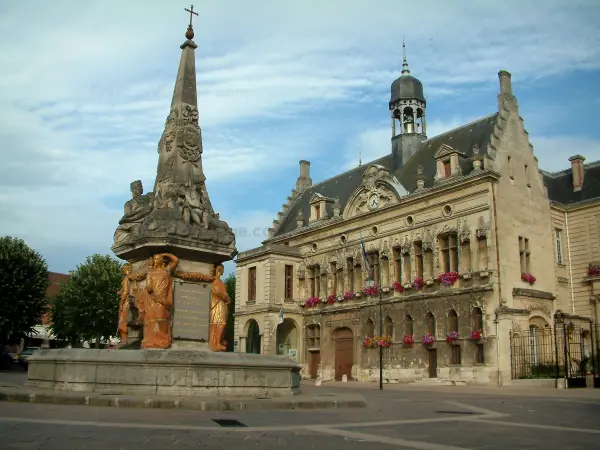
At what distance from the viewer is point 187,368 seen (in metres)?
12.7

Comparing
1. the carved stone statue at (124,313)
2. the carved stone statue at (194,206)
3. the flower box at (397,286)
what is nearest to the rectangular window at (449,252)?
the flower box at (397,286)

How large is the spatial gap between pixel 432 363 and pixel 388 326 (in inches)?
170

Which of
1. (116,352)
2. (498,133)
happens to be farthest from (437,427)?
(498,133)

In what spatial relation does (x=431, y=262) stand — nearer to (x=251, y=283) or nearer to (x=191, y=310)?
(x=251, y=283)

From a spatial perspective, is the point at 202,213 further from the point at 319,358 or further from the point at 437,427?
the point at 319,358

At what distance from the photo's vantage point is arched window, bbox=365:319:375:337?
39.9 meters

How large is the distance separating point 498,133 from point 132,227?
26.0m

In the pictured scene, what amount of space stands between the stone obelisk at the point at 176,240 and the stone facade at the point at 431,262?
2084 cm

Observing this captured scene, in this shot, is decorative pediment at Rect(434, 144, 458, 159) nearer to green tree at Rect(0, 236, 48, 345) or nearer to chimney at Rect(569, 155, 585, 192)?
chimney at Rect(569, 155, 585, 192)

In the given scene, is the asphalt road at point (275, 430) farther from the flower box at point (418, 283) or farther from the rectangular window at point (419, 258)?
the rectangular window at point (419, 258)

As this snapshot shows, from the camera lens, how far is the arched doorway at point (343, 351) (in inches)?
1645

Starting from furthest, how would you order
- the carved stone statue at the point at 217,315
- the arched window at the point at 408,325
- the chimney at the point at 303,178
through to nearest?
the chimney at the point at 303,178 → the arched window at the point at 408,325 → the carved stone statue at the point at 217,315

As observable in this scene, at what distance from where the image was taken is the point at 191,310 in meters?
14.9

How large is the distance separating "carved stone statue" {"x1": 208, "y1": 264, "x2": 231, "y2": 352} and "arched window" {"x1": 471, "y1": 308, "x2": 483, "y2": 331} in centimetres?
2081
